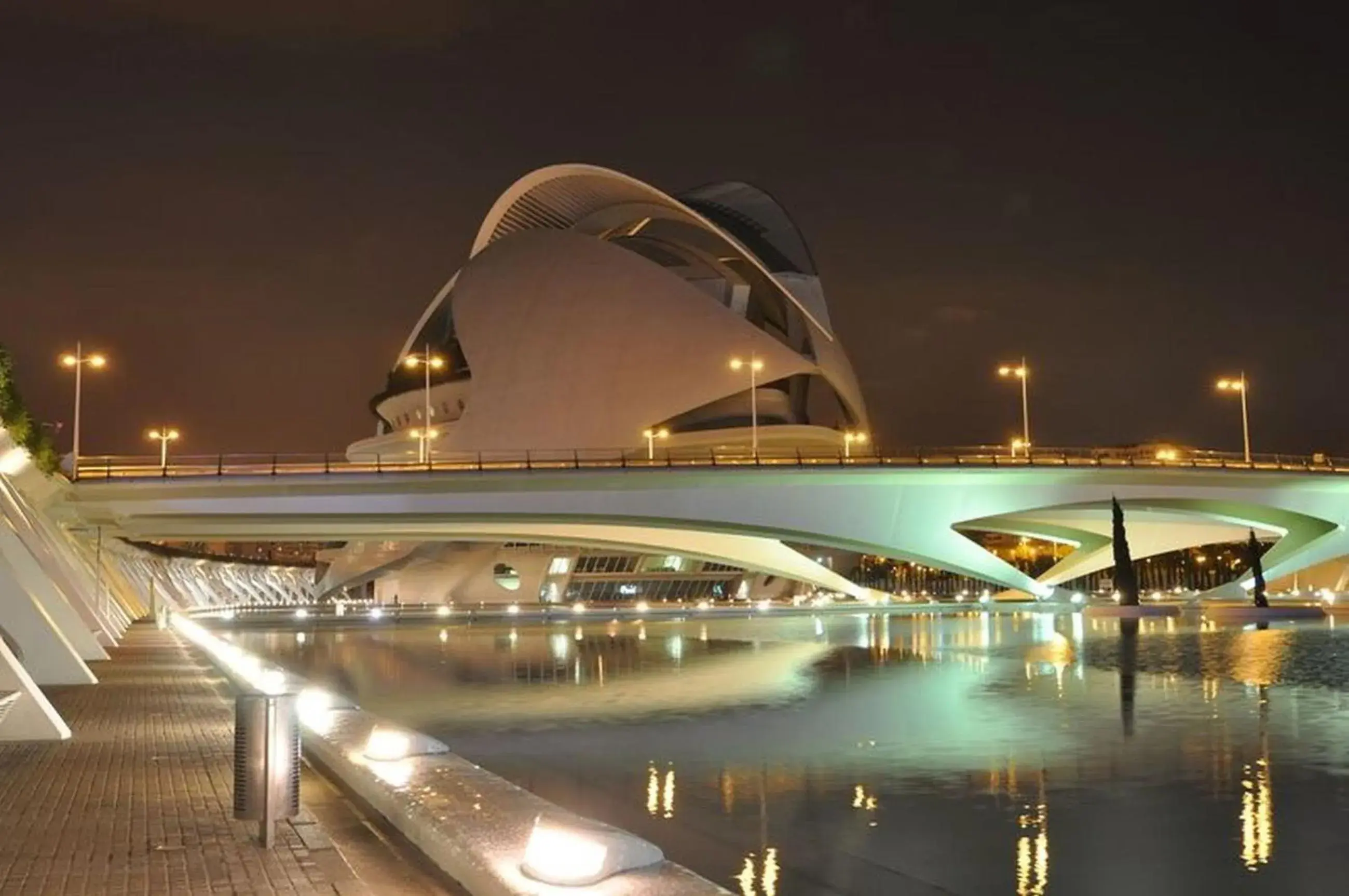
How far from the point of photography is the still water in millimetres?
8219

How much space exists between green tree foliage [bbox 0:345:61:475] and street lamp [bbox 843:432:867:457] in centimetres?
4102

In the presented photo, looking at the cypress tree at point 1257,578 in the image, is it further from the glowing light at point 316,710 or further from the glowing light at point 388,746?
the glowing light at point 388,746

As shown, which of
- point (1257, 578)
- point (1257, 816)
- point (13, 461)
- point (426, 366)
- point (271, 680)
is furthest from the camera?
point (426, 366)

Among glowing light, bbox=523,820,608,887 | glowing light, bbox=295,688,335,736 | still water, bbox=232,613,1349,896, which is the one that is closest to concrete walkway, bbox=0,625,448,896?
glowing light, bbox=295,688,335,736

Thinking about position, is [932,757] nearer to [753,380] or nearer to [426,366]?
[753,380]

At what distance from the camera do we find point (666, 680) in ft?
71.9

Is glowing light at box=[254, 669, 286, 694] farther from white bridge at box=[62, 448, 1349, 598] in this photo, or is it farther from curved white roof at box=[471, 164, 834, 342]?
curved white roof at box=[471, 164, 834, 342]

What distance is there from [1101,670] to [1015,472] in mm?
33231

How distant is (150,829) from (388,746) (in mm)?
2253

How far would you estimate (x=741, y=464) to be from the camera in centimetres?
5225

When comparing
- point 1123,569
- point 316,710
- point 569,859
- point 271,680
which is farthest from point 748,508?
point 569,859

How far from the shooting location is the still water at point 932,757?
8.22 metres

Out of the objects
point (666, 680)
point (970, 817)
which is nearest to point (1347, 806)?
point (970, 817)

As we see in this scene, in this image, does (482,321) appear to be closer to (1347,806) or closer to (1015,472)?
(1015,472)
